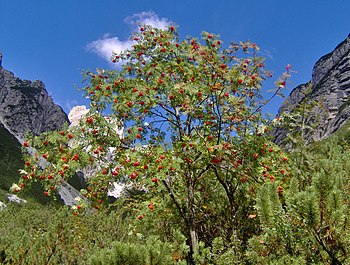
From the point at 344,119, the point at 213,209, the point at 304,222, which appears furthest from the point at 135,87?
the point at 344,119

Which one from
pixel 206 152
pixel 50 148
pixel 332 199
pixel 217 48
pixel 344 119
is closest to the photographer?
pixel 332 199

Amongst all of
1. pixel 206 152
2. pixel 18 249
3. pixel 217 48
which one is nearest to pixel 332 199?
pixel 206 152

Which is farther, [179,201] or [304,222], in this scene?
[179,201]

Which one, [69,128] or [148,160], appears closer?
[148,160]

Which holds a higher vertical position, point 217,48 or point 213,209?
point 217,48

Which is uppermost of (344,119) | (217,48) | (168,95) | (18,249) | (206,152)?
(344,119)

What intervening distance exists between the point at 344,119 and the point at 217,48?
177 m

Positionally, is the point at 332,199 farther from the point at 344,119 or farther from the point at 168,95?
the point at 344,119

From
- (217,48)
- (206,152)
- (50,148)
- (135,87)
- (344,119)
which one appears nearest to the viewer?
(206,152)

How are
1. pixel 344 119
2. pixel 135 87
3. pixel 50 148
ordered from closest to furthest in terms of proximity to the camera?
pixel 50 148
pixel 135 87
pixel 344 119

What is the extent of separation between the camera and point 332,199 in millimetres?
3264

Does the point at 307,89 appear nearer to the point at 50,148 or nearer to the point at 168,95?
the point at 168,95

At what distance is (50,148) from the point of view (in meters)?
7.64

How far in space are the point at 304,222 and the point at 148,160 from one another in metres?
4.19
